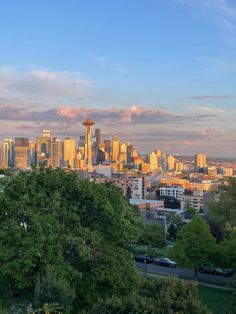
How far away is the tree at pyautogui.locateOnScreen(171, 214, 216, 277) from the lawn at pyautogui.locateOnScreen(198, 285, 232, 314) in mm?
1964

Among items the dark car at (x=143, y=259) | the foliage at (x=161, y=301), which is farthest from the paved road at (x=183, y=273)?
the foliage at (x=161, y=301)

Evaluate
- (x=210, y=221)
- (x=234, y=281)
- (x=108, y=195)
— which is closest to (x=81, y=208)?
(x=108, y=195)

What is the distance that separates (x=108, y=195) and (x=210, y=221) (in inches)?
726

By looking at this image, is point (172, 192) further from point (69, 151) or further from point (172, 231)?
point (69, 151)

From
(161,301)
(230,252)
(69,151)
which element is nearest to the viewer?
(161,301)

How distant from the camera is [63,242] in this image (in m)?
12.9

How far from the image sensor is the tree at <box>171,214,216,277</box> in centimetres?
2395

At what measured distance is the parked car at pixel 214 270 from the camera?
25.2 metres

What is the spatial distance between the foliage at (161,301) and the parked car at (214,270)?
54.0ft

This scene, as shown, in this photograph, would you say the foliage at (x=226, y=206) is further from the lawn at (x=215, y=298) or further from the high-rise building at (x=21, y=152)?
the high-rise building at (x=21, y=152)

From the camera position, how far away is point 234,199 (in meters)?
27.0

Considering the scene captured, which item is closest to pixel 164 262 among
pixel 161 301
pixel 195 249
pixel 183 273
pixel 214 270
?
pixel 183 273

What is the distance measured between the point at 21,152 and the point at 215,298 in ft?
568

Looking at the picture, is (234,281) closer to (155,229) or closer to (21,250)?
(21,250)
